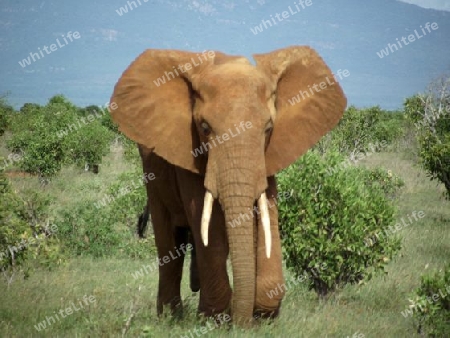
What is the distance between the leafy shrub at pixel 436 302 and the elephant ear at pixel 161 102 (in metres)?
2.97

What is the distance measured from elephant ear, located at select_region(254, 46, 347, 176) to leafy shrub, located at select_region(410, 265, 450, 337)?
6.65 ft

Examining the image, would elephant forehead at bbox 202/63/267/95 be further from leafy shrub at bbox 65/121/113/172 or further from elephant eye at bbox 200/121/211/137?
leafy shrub at bbox 65/121/113/172

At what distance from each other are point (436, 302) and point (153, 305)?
4.23 m

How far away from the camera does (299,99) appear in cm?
764

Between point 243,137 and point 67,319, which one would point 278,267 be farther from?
point 67,319

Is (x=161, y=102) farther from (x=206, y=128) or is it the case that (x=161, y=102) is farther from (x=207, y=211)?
(x=207, y=211)

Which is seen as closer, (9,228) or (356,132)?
(9,228)

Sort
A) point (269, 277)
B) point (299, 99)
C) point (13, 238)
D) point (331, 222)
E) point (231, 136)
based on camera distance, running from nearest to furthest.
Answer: point (231, 136), point (269, 277), point (299, 99), point (13, 238), point (331, 222)

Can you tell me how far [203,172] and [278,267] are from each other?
4.24 feet

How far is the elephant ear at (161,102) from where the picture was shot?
7328 mm

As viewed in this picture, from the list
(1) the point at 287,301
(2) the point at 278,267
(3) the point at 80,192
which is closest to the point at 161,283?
(1) the point at 287,301

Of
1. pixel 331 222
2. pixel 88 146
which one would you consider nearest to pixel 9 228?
pixel 331 222

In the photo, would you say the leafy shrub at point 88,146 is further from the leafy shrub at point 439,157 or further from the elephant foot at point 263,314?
the elephant foot at point 263,314

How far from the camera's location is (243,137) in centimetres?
634
